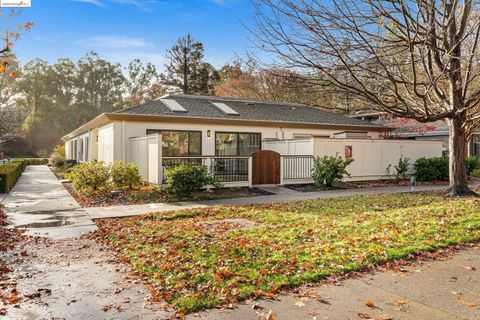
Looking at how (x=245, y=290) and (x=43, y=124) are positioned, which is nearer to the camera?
(x=245, y=290)

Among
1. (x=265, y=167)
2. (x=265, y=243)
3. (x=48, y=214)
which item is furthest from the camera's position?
(x=265, y=167)

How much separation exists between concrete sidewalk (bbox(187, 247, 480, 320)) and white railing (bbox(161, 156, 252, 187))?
9703 millimetres

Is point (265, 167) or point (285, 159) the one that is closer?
point (265, 167)

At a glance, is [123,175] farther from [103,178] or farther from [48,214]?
[48,214]

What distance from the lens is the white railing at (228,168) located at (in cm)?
1412

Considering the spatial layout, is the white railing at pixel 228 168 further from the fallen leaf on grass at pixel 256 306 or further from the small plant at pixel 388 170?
the fallen leaf on grass at pixel 256 306

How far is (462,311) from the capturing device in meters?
3.57

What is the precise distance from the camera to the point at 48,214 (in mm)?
9602

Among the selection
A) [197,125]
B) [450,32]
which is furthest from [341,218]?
[197,125]

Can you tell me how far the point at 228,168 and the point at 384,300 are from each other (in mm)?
10880

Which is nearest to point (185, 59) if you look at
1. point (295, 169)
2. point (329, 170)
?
point (295, 169)

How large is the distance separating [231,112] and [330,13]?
1075 cm

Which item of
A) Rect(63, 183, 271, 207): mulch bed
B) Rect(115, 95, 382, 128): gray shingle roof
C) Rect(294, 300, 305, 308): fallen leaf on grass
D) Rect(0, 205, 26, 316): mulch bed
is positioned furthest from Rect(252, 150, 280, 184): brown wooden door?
Rect(294, 300, 305, 308): fallen leaf on grass

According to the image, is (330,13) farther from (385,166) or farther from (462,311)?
(385,166)
